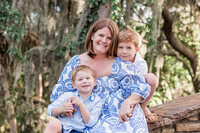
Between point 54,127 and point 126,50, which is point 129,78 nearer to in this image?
point 126,50

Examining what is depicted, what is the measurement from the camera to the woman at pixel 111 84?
1.90 m

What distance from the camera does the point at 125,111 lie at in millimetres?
1879

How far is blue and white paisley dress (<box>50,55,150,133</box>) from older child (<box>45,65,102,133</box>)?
0.07m

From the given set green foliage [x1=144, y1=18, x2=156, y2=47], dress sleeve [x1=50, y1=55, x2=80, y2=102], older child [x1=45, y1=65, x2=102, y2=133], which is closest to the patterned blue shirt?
older child [x1=45, y1=65, x2=102, y2=133]

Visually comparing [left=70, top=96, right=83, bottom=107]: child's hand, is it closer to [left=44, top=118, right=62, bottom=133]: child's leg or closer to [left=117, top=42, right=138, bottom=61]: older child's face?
[left=44, top=118, right=62, bottom=133]: child's leg

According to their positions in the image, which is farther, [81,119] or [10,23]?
[10,23]

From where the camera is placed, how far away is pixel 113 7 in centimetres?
394

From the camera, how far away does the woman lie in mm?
1901

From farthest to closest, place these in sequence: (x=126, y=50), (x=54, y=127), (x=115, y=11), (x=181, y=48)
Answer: (x=181, y=48), (x=115, y=11), (x=126, y=50), (x=54, y=127)

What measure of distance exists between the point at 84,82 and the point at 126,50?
43cm

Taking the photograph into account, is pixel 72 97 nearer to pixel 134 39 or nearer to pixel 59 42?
pixel 134 39

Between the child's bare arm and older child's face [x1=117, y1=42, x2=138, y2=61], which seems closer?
the child's bare arm

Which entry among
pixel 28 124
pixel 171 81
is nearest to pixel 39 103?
pixel 28 124

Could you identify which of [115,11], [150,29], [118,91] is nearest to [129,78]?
[118,91]
